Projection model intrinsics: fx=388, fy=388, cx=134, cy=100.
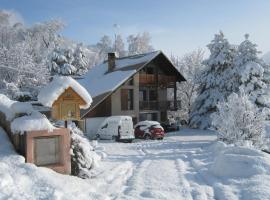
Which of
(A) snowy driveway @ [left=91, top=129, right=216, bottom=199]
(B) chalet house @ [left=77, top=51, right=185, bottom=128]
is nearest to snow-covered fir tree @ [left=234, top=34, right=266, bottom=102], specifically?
(B) chalet house @ [left=77, top=51, right=185, bottom=128]

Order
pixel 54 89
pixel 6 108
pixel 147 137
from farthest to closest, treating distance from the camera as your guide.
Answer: pixel 147 137 → pixel 6 108 → pixel 54 89

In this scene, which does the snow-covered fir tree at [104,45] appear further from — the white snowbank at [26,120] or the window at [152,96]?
the white snowbank at [26,120]

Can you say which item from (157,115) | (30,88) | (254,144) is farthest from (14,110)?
(157,115)

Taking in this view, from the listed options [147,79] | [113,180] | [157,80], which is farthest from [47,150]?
[157,80]

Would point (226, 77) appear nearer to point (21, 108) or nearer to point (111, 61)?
point (111, 61)

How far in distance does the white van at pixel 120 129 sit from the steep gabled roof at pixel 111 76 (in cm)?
381

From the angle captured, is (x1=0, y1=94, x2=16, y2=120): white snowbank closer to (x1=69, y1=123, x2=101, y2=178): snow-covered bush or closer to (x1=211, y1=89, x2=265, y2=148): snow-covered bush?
(x1=69, y1=123, x2=101, y2=178): snow-covered bush

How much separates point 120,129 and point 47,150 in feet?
49.9

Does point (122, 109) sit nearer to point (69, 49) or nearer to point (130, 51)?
point (69, 49)

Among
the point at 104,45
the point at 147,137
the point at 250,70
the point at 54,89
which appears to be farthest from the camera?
the point at 104,45

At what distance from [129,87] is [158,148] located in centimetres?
1368

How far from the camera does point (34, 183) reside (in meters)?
10.1

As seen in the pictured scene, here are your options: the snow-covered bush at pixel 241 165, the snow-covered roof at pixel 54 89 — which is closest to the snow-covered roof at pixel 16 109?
the snow-covered roof at pixel 54 89

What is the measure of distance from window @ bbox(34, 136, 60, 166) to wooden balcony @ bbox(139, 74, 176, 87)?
24.7m
